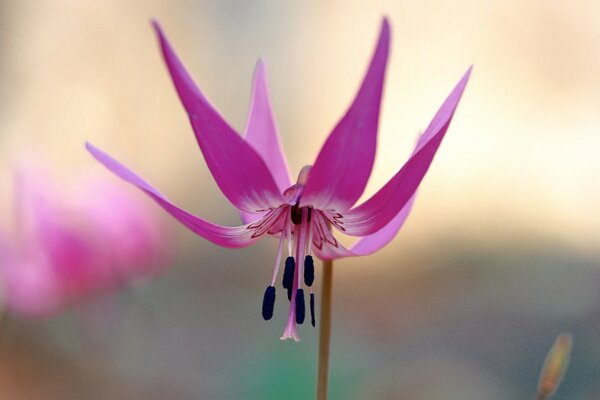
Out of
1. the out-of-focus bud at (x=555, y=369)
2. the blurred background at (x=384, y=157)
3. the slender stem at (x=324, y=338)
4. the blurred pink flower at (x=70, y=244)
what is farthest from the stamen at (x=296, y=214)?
the blurred background at (x=384, y=157)

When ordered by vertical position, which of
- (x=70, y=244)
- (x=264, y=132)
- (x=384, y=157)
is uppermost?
(x=384, y=157)

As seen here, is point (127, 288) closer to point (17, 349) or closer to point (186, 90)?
point (186, 90)

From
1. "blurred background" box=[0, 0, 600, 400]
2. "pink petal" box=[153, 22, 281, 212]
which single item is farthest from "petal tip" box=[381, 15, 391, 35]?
"blurred background" box=[0, 0, 600, 400]

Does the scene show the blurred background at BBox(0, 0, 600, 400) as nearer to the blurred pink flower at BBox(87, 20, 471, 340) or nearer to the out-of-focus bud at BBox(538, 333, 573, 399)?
the blurred pink flower at BBox(87, 20, 471, 340)

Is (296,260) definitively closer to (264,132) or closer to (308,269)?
(308,269)

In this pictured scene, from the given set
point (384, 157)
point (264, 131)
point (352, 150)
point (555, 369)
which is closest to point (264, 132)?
point (264, 131)

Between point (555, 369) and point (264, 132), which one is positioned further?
point (264, 132)

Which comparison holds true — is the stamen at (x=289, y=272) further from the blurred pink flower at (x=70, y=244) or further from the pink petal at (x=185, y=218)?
the blurred pink flower at (x=70, y=244)
